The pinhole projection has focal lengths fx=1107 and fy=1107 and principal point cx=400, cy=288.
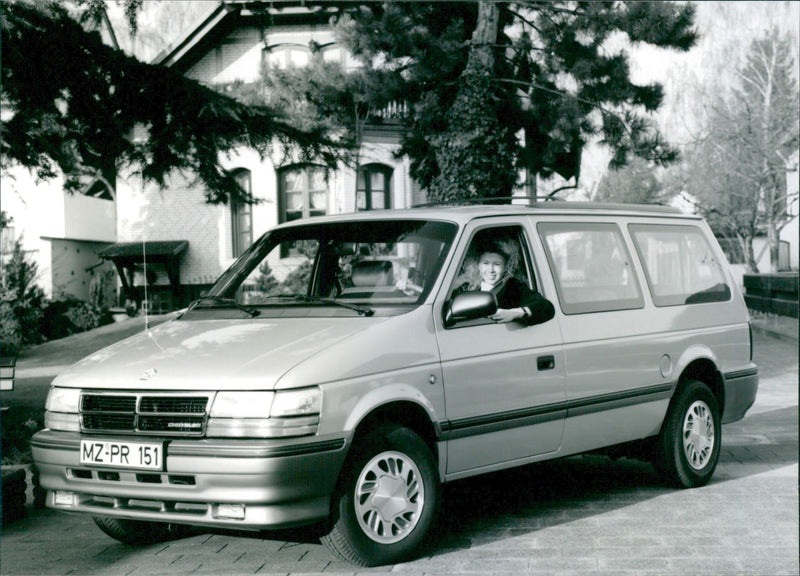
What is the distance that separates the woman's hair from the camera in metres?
6.61

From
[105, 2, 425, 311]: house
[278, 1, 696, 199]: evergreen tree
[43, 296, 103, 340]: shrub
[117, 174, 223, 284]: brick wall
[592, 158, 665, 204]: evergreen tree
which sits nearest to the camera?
[278, 1, 696, 199]: evergreen tree

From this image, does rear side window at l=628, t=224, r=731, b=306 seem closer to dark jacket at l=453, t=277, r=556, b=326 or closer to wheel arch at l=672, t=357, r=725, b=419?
wheel arch at l=672, t=357, r=725, b=419

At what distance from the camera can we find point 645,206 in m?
8.30

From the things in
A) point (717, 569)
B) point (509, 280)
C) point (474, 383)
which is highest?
point (509, 280)

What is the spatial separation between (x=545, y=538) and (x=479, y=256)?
1703mm

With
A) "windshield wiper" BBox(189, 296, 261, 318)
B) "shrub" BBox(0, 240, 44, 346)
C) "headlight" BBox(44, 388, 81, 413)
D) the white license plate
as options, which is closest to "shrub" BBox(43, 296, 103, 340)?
"shrub" BBox(0, 240, 44, 346)

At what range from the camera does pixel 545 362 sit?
668 cm

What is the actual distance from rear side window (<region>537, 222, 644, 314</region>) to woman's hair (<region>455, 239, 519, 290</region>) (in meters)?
0.26

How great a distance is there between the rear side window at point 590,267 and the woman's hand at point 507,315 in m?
0.50

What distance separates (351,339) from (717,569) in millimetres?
2158

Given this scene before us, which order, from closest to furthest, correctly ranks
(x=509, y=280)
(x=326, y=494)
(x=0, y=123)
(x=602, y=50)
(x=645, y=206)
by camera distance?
(x=326, y=494), (x=509, y=280), (x=645, y=206), (x=0, y=123), (x=602, y=50)

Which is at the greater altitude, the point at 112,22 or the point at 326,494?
the point at 112,22

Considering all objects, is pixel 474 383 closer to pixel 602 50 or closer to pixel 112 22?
pixel 112 22

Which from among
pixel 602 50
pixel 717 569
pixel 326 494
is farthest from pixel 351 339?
pixel 602 50
